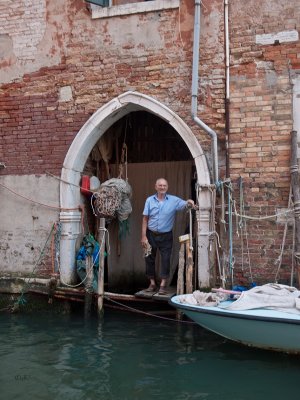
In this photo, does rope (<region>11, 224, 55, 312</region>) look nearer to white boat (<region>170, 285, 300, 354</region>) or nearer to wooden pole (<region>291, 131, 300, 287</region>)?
white boat (<region>170, 285, 300, 354</region>)

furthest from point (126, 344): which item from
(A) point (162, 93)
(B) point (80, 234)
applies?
(A) point (162, 93)

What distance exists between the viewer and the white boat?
491 centimetres

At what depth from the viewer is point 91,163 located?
7.97m

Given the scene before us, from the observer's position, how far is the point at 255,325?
5.05 m

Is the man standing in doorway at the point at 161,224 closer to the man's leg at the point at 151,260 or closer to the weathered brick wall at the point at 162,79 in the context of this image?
the man's leg at the point at 151,260

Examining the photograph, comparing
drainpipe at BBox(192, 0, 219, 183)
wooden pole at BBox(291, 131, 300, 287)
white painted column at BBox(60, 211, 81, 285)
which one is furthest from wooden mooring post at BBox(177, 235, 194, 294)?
white painted column at BBox(60, 211, 81, 285)

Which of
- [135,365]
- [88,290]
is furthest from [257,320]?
[88,290]

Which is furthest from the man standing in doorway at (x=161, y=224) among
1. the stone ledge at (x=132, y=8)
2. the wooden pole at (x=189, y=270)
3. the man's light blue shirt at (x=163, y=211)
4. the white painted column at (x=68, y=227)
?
the stone ledge at (x=132, y=8)

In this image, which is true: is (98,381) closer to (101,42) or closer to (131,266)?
(131,266)

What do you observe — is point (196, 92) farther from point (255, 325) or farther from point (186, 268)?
point (255, 325)

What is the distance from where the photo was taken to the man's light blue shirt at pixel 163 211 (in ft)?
22.1

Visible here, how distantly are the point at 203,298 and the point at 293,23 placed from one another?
11.5ft

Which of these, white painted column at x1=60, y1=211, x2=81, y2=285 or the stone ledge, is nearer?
the stone ledge

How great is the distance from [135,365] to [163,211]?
88.4 inches
